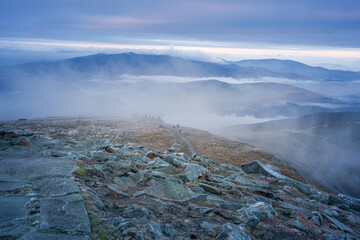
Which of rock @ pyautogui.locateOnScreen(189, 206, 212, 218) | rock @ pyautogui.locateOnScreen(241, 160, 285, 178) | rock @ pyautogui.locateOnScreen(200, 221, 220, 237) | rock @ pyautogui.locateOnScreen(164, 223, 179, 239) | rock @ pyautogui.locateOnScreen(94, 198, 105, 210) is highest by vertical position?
rock @ pyautogui.locateOnScreen(94, 198, 105, 210)

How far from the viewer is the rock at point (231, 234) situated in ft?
26.2

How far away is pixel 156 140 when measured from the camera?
2270 inches

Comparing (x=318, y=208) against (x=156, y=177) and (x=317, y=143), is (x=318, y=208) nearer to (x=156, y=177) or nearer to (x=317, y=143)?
(x=156, y=177)

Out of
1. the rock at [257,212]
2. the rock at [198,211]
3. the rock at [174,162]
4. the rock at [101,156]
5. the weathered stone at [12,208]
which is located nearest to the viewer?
the weathered stone at [12,208]

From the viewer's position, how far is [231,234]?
8.09m

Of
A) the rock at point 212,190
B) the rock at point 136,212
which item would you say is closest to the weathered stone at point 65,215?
the rock at point 136,212

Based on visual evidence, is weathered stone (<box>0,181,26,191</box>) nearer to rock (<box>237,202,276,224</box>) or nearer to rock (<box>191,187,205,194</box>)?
rock (<box>191,187,205,194</box>)

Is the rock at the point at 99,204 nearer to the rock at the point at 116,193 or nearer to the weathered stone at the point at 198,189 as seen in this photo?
the rock at the point at 116,193

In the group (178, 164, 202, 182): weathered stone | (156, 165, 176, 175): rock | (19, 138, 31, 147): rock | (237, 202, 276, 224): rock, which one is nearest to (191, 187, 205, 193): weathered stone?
(178, 164, 202, 182): weathered stone

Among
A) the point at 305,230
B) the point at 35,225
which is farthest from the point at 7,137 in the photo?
the point at 305,230

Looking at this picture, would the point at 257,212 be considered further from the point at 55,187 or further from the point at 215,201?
the point at 55,187

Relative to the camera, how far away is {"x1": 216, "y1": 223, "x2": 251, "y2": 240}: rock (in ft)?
26.2

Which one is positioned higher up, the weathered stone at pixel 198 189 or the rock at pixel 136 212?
the rock at pixel 136 212

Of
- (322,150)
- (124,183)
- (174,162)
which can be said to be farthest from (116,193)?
(322,150)
